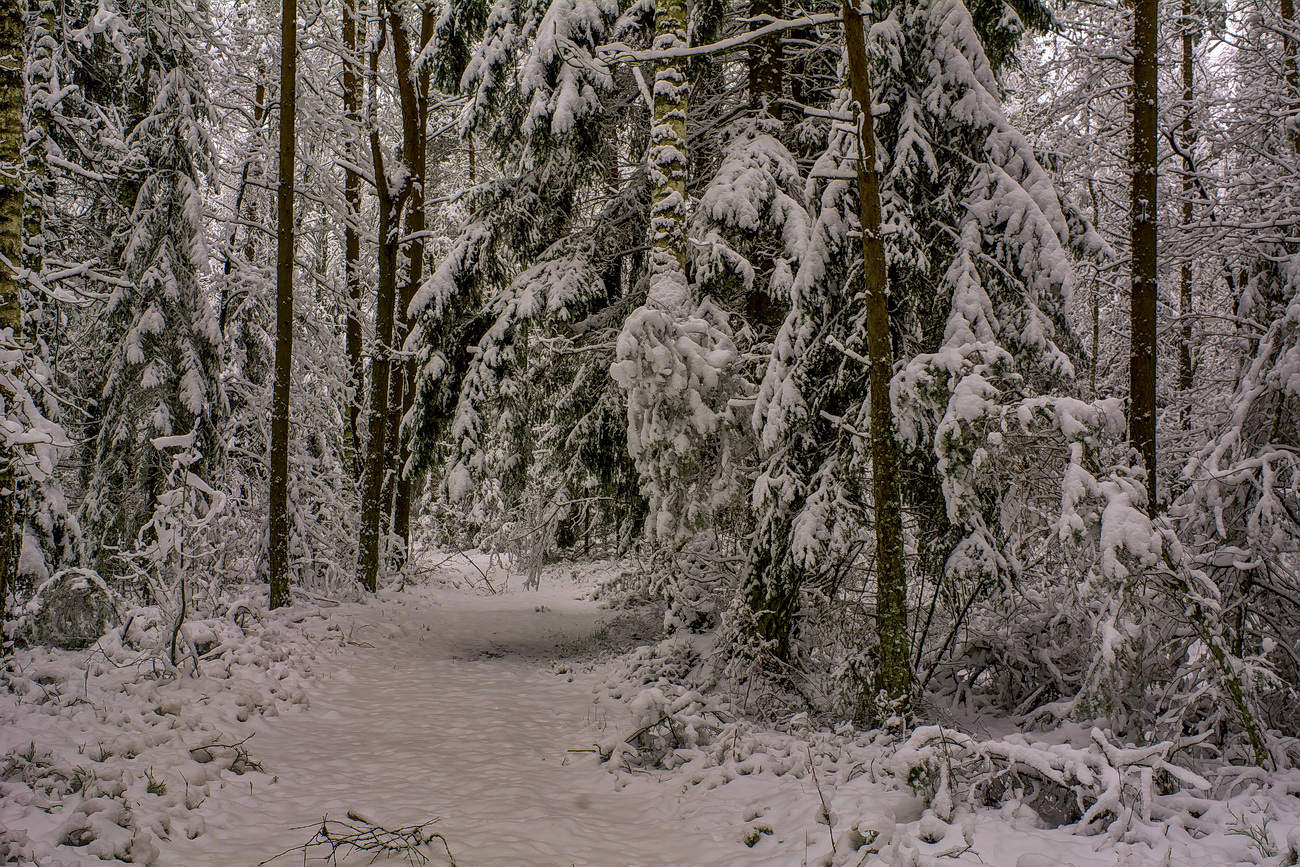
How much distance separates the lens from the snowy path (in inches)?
187

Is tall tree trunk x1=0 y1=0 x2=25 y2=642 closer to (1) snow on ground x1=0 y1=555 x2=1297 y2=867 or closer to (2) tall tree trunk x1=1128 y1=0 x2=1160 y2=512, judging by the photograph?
(1) snow on ground x1=0 y1=555 x2=1297 y2=867

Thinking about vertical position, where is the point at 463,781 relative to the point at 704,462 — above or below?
below

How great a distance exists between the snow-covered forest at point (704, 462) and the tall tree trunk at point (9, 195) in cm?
3

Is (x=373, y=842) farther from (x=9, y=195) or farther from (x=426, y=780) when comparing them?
(x=9, y=195)

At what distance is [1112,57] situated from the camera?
7.08m

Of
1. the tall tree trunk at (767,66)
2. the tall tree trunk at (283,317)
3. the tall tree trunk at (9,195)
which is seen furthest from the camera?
the tall tree trunk at (283,317)

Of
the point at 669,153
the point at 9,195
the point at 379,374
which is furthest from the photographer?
the point at 379,374

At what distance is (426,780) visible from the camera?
19.3 ft

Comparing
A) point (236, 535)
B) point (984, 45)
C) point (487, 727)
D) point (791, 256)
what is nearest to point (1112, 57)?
point (984, 45)

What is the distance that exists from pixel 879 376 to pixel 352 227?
38.5 ft

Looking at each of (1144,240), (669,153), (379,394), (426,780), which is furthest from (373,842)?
(379,394)

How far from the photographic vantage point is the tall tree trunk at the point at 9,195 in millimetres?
4414

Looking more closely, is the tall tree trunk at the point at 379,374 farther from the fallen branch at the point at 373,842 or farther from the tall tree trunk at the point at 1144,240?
the tall tree trunk at the point at 1144,240

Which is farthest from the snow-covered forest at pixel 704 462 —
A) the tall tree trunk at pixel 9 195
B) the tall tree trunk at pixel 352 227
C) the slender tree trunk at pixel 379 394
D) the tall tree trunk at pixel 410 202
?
the tall tree trunk at pixel 352 227
